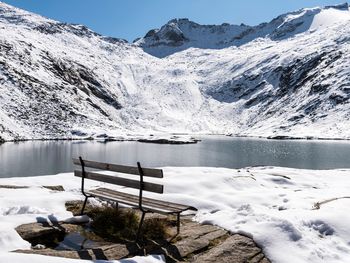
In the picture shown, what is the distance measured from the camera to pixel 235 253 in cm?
965

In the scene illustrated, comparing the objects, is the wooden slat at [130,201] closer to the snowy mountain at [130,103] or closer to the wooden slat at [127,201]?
the wooden slat at [127,201]

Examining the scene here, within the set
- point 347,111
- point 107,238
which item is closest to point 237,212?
point 107,238

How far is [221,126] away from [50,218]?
175 metres

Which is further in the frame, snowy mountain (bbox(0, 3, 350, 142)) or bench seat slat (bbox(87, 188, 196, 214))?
snowy mountain (bbox(0, 3, 350, 142))

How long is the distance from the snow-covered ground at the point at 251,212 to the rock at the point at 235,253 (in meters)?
0.26

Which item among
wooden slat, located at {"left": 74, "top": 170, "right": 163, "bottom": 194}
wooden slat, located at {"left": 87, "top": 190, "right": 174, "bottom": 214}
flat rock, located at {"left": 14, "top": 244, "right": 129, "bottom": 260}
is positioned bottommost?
flat rock, located at {"left": 14, "top": 244, "right": 129, "bottom": 260}

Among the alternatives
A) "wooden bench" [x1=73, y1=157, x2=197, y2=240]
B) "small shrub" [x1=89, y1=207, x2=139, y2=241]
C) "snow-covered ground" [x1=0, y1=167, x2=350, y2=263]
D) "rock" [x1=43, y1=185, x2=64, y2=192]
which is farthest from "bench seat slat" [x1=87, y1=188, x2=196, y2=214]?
"rock" [x1=43, y1=185, x2=64, y2=192]

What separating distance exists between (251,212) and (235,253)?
2745mm

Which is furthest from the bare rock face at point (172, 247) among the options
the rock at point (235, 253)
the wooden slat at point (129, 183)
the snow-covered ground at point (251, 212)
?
the wooden slat at point (129, 183)

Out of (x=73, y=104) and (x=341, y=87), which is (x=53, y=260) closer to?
(x=73, y=104)

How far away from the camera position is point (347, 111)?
146 meters

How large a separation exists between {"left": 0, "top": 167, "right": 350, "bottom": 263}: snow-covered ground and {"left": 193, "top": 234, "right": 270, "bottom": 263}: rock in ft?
0.85

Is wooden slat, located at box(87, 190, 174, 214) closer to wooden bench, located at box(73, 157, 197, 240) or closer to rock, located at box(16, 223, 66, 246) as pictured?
wooden bench, located at box(73, 157, 197, 240)

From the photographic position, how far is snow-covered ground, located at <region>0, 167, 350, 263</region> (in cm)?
991
